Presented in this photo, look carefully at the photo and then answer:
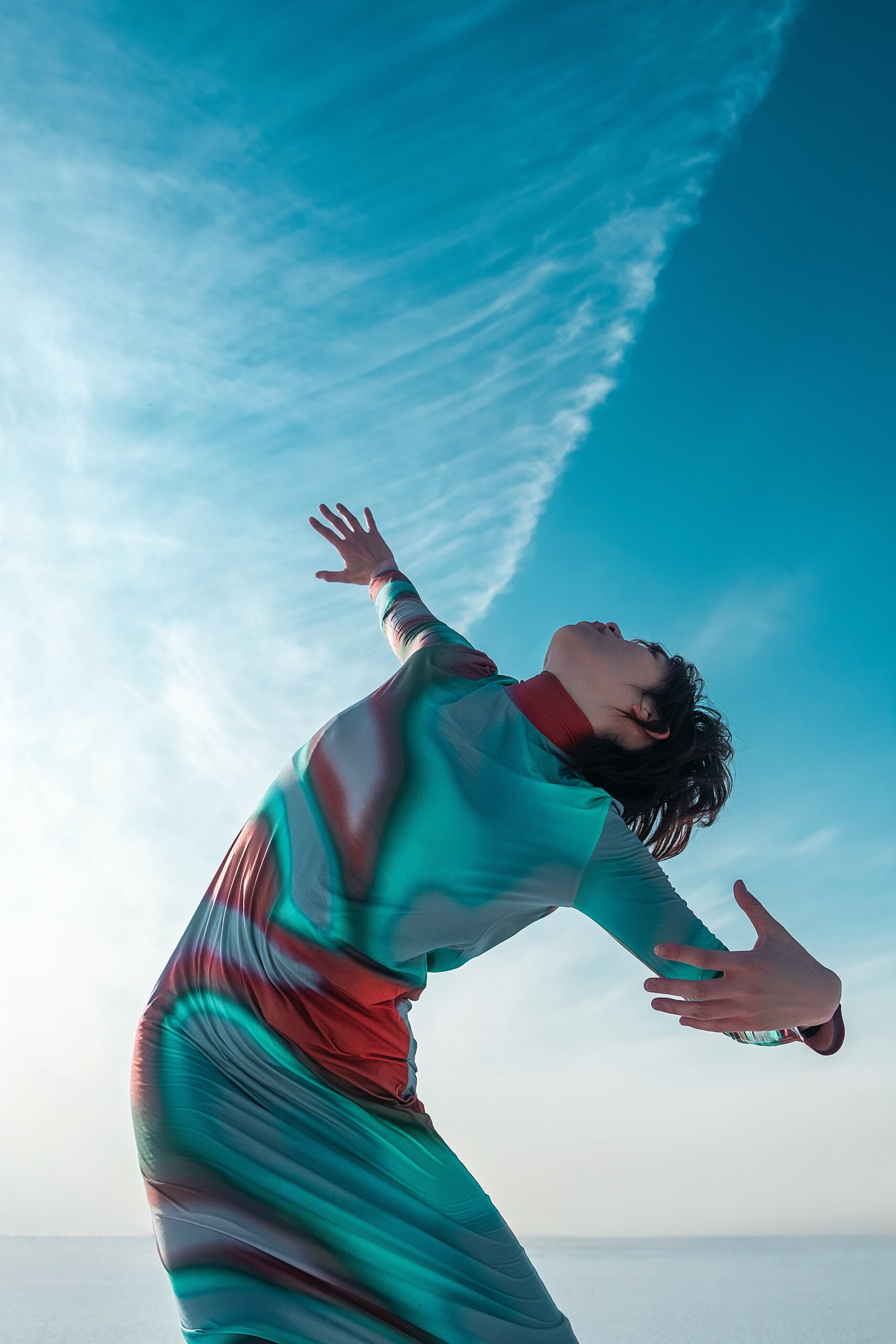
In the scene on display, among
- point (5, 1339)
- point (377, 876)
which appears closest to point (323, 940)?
point (377, 876)

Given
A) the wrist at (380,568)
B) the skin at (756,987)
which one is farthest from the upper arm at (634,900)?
the wrist at (380,568)

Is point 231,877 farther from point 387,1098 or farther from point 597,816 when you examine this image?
point 597,816

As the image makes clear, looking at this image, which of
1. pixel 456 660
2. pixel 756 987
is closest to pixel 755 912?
pixel 756 987

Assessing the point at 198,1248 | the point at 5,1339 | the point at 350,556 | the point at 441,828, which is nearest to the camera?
the point at 198,1248

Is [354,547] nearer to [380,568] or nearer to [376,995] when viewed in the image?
[380,568]

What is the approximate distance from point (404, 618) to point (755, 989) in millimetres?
1498

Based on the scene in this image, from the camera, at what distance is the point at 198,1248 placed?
4.84ft

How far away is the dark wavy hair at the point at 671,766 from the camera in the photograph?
2078 millimetres

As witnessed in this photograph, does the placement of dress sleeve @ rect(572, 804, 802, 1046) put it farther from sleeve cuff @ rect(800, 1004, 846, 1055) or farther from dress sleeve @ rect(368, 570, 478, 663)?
dress sleeve @ rect(368, 570, 478, 663)

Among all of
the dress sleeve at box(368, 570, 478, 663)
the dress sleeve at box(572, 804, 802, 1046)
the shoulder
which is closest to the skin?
the dress sleeve at box(572, 804, 802, 1046)

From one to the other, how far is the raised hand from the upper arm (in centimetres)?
145

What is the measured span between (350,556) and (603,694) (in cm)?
130

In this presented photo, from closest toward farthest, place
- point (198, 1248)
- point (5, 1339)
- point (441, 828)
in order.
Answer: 1. point (198, 1248)
2. point (441, 828)
3. point (5, 1339)

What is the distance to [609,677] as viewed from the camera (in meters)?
2.04
